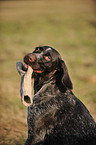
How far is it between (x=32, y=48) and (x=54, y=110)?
16549 mm

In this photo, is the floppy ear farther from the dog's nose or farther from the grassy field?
the grassy field

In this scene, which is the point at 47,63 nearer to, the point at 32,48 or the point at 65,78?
the point at 65,78

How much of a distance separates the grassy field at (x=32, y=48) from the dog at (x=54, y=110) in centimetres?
185

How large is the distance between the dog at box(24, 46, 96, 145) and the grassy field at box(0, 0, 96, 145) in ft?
6.08

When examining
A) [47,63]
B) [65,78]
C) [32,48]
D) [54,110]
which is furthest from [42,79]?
[32,48]

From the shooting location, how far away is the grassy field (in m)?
7.74

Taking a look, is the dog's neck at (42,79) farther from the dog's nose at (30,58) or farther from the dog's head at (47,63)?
the dog's nose at (30,58)

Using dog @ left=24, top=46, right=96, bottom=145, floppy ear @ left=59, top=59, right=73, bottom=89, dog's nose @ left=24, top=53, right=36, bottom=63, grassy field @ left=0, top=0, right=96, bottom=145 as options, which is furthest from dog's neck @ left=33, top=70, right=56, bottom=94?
grassy field @ left=0, top=0, right=96, bottom=145

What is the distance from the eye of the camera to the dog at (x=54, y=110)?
4.09 metres

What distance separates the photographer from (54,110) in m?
4.38

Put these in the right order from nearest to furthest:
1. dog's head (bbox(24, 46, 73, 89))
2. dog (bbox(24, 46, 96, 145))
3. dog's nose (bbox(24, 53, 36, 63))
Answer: dog (bbox(24, 46, 96, 145)) → dog's nose (bbox(24, 53, 36, 63)) → dog's head (bbox(24, 46, 73, 89))

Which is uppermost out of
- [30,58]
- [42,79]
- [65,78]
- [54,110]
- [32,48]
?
[32,48]

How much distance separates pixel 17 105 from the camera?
8992 millimetres

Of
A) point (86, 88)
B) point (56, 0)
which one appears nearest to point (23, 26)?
point (86, 88)
